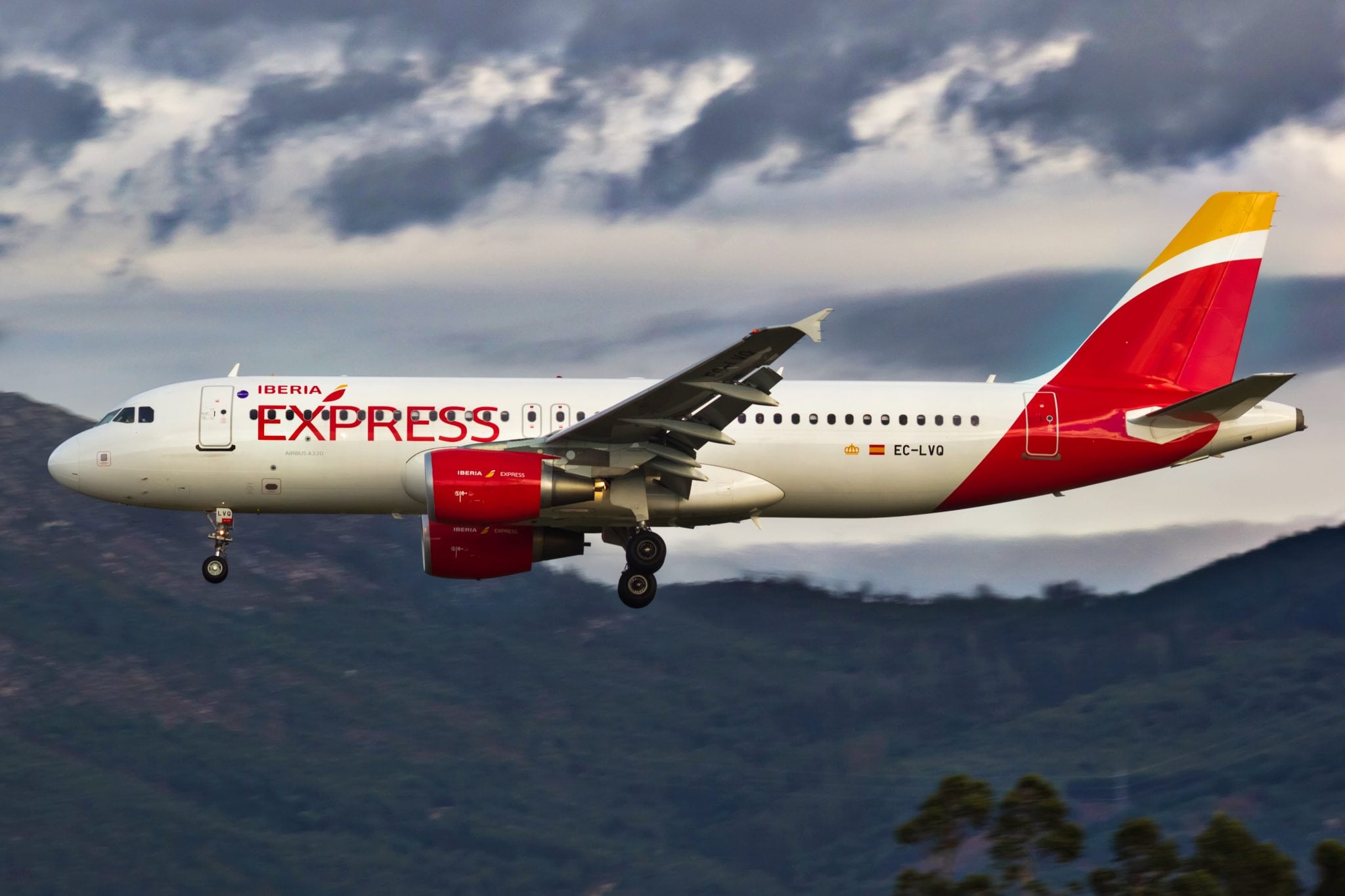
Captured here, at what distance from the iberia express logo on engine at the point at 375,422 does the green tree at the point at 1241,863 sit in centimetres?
1731

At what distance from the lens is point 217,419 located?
2961 cm

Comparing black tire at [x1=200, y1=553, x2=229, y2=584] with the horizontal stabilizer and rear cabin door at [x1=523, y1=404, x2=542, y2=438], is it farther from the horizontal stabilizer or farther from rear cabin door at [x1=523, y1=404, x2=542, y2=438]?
the horizontal stabilizer

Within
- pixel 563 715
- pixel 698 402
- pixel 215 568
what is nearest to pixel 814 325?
pixel 698 402

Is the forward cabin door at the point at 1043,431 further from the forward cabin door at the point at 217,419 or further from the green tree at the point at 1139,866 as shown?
the forward cabin door at the point at 217,419

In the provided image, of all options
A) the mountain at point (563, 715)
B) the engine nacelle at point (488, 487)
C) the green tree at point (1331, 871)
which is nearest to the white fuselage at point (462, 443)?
the engine nacelle at point (488, 487)

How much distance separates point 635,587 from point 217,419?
8.85 metres

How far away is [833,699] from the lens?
83375 millimetres

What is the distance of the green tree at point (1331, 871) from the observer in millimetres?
28406

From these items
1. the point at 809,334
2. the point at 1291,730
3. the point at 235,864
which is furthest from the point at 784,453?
the point at 235,864

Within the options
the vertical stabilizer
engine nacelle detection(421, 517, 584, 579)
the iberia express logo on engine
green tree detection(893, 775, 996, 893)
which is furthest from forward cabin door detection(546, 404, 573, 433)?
green tree detection(893, 775, 996, 893)

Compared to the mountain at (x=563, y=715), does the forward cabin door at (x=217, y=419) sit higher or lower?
higher

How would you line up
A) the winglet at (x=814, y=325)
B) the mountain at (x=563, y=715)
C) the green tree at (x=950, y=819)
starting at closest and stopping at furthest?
the winglet at (x=814, y=325) → the green tree at (x=950, y=819) → the mountain at (x=563, y=715)

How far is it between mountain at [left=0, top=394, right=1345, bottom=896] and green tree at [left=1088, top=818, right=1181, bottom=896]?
24.7m

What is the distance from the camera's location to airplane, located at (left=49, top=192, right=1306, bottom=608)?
28484 millimetres
